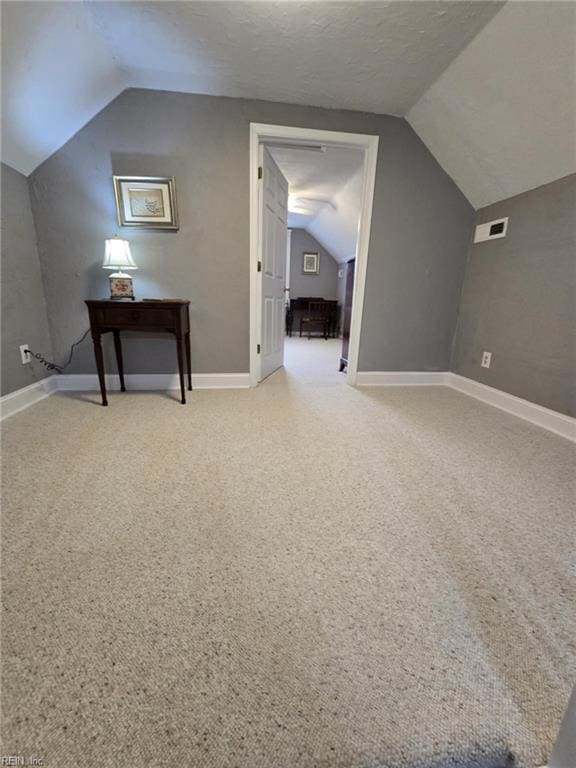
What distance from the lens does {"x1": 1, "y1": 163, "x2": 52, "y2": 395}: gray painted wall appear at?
6.17ft

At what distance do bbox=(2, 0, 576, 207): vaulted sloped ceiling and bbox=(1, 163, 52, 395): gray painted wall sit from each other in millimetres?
197

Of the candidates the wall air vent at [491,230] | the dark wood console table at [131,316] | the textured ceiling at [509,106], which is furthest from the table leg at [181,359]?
the wall air vent at [491,230]

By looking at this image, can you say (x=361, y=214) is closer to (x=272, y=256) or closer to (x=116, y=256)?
(x=272, y=256)

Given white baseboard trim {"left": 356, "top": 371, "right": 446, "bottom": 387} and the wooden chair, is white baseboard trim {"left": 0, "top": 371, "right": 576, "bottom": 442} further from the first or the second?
the wooden chair

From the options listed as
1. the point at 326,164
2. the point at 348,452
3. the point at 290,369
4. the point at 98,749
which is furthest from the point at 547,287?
the point at 98,749

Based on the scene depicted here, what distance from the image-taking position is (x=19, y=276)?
1.99 metres

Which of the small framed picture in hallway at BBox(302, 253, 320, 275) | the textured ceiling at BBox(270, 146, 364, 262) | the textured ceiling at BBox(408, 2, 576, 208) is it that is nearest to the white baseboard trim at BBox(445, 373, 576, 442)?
Result: the textured ceiling at BBox(408, 2, 576, 208)

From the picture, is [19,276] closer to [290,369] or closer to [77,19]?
[77,19]

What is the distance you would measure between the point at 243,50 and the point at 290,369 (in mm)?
2389

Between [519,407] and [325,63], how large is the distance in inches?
99.6

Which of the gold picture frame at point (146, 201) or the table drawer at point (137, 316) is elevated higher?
the gold picture frame at point (146, 201)

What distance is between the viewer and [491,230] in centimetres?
246

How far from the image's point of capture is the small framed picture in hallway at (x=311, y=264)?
253 inches

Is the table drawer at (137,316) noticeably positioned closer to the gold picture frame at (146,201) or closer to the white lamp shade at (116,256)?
the white lamp shade at (116,256)
